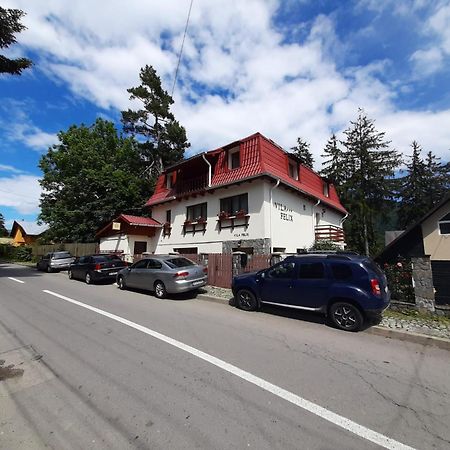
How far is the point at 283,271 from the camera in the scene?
313 inches

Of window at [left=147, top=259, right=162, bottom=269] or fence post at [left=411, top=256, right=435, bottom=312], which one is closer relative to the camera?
fence post at [left=411, top=256, right=435, bottom=312]

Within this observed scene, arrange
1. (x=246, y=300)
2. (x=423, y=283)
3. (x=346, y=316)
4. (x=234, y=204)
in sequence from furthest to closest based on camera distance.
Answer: (x=234, y=204) < (x=246, y=300) < (x=423, y=283) < (x=346, y=316)

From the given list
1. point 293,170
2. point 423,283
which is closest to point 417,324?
point 423,283

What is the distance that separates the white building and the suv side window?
786 centimetres

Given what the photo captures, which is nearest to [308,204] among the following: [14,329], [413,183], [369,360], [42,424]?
[369,360]

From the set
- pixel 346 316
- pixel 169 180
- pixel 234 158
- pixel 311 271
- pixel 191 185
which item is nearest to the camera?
pixel 346 316

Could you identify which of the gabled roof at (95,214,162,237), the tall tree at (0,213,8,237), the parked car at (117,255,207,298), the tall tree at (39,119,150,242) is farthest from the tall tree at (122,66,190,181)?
the tall tree at (0,213,8,237)

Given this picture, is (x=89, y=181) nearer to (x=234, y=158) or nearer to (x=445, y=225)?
(x=234, y=158)

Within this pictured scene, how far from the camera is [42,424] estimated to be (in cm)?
318

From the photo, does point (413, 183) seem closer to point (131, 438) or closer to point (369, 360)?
point (369, 360)

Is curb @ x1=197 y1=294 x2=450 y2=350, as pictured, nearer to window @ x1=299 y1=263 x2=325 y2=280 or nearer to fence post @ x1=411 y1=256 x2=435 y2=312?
window @ x1=299 y1=263 x2=325 y2=280

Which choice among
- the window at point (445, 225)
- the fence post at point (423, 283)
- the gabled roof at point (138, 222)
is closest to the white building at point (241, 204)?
the gabled roof at point (138, 222)

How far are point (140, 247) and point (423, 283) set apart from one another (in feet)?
62.9

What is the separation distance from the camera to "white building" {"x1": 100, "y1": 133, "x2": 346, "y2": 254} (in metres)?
15.4
